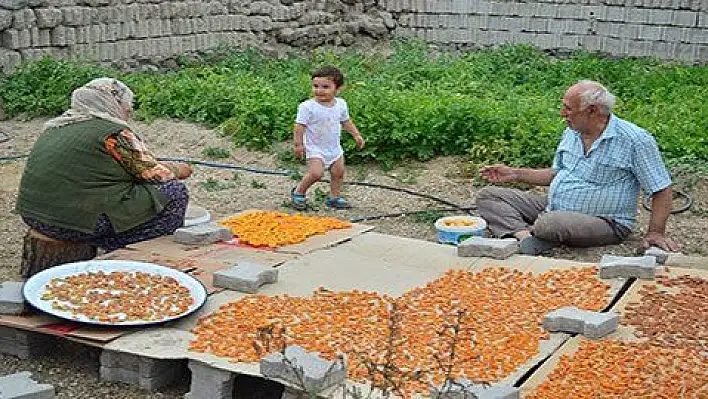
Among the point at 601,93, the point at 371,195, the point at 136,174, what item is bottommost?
the point at 371,195

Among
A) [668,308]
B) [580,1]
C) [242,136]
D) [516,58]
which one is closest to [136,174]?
[668,308]

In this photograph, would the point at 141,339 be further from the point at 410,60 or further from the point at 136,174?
the point at 410,60

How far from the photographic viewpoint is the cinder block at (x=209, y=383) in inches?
174

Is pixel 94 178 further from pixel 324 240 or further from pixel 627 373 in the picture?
pixel 627 373

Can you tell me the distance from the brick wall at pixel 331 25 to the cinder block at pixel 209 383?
279 inches

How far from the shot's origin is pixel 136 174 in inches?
238

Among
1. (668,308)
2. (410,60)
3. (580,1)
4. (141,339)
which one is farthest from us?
(580,1)

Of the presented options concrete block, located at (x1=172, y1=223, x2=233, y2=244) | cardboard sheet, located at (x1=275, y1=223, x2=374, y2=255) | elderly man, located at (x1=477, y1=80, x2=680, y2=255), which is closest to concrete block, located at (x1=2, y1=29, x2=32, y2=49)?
concrete block, located at (x1=172, y1=223, x2=233, y2=244)

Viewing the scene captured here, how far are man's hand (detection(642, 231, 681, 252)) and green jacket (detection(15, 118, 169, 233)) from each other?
3.05 metres

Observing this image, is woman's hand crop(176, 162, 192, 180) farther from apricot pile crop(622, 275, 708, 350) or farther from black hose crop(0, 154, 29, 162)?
black hose crop(0, 154, 29, 162)

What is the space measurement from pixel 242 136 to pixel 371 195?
1.74 m

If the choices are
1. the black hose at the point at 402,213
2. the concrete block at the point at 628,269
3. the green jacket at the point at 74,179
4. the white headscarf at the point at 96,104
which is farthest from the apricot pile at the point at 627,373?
the black hose at the point at 402,213

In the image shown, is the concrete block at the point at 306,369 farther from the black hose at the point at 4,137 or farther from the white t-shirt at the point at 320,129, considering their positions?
the black hose at the point at 4,137

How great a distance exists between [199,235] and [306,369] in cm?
216
